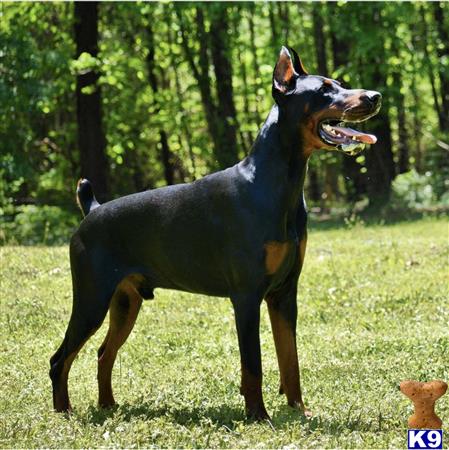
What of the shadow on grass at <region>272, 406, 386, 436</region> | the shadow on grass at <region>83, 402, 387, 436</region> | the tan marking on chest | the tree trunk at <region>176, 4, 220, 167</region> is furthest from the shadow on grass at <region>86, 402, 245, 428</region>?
the tree trunk at <region>176, 4, 220, 167</region>

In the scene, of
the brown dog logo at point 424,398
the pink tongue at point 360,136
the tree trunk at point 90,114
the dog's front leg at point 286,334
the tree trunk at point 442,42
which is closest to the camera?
the brown dog logo at point 424,398

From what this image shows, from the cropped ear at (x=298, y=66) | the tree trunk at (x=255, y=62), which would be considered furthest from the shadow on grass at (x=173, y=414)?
the tree trunk at (x=255, y=62)

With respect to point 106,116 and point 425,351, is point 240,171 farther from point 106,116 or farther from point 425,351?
point 106,116

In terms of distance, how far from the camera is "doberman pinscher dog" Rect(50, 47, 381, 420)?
5922mm

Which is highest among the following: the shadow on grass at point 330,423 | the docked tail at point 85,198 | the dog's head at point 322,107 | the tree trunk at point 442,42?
the tree trunk at point 442,42

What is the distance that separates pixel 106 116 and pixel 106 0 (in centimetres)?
304

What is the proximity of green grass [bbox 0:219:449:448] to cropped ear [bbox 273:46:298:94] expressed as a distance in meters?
2.06

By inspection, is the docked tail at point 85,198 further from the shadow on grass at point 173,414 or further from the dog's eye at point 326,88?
the dog's eye at point 326,88

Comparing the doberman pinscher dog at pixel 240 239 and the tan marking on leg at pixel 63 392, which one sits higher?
the doberman pinscher dog at pixel 240 239

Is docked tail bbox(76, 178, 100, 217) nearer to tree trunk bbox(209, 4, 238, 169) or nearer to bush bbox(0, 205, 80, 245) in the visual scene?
bush bbox(0, 205, 80, 245)

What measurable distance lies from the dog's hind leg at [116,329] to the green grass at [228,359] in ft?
0.50

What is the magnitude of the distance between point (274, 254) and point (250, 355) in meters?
0.65

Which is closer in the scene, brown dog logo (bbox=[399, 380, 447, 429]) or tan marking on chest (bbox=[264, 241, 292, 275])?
brown dog logo (bbox=[399, 380, 447, 429])

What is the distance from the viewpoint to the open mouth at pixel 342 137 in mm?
5715
